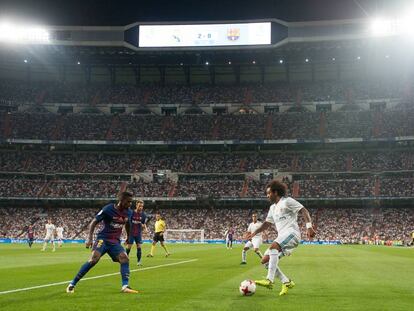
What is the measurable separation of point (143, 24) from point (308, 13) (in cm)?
2415

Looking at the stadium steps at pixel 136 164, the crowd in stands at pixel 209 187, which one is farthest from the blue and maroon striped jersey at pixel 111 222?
the stadium steps at pixel 136 164

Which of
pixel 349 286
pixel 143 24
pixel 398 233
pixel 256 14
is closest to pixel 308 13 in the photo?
pixel 256 14

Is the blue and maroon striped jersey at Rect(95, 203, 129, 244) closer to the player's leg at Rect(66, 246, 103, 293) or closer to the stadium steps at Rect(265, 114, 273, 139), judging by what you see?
the player's leg at Rect(66, 246, 103, 293)

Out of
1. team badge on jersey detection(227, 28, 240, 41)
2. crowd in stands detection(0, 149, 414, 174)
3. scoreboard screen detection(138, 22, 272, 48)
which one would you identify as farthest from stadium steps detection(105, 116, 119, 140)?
team badge on jersey detection(227, 28, 240, 41)

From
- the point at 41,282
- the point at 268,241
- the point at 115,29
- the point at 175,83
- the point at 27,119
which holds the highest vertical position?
the point at 115,29

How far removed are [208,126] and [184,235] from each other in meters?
21.3

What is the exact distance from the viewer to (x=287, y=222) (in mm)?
11461

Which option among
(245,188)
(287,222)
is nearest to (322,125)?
(245,188)

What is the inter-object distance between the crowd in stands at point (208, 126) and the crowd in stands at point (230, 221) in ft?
38.5

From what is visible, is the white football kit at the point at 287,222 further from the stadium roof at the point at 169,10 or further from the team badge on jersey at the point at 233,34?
the stadium roof at the point at 169,10

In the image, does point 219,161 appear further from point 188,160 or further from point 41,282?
point 41,282

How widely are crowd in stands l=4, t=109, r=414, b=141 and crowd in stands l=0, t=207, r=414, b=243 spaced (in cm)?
1175

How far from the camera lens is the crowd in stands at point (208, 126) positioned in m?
75.8

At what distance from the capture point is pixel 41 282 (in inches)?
568
